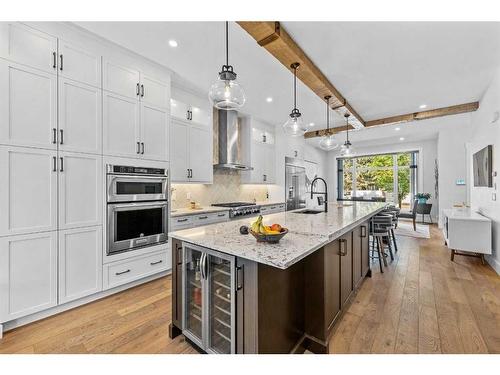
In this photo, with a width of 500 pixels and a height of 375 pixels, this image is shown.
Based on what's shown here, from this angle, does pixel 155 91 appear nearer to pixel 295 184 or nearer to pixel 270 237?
pixel 270 237

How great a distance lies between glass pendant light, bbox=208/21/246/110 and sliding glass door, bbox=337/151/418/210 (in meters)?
6.74

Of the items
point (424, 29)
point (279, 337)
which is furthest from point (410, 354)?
point (424, 29)

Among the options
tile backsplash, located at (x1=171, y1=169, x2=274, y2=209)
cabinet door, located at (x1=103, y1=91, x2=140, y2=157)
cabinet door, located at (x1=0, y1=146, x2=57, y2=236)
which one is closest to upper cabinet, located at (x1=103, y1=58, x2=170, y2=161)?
cabinet door, located at (x1=103, y1=91, x2=140, y2=157)

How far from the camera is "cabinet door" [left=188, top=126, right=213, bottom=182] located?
3.54 metres

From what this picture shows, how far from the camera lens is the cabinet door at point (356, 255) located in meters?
2.34

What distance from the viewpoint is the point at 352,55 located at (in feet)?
8.61

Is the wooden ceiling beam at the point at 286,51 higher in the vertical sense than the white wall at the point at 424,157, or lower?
higher

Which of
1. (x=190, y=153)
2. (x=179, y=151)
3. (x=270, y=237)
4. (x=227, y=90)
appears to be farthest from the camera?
(x=190, y=153)

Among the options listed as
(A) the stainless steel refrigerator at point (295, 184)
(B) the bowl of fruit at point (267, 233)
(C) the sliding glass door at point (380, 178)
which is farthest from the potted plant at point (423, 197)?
(B) the bowl of fruit at point (267, 233)

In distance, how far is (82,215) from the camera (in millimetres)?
2230

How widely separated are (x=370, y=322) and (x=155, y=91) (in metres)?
3.38

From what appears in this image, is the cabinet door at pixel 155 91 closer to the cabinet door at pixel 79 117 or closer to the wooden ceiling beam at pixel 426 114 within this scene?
the cabinet door at pixel 79 117

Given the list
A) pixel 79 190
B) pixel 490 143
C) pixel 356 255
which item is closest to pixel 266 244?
pixel 356 255

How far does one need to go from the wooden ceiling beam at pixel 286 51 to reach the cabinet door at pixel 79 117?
1.63 metres
